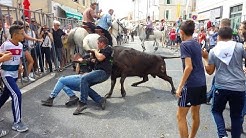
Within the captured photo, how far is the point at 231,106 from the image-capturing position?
12.2ft

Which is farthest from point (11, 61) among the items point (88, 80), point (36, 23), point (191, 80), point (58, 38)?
point (58, 38)

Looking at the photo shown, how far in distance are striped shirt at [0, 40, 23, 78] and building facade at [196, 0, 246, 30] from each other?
13723 mm

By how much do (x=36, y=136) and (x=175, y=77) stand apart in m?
5.65

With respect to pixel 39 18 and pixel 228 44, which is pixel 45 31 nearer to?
pixel 39 18

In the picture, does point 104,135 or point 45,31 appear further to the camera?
point 45,31

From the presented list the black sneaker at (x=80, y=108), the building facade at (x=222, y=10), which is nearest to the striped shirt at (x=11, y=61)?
the black sneaker at (x=80, y=108)

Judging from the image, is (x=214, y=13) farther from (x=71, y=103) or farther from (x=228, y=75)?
(x=228, y=75)

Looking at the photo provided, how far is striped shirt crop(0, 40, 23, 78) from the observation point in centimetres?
441

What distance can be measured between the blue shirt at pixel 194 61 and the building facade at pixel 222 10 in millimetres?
13212

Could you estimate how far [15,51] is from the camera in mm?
4496

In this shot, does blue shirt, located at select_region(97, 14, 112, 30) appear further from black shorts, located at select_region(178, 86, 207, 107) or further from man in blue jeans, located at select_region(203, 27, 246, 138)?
black shorts, located at select_region(178, 86, 207, 107)

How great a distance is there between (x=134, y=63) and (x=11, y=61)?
10.0 feet

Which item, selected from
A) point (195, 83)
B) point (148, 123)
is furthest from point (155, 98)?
point (195, 83)

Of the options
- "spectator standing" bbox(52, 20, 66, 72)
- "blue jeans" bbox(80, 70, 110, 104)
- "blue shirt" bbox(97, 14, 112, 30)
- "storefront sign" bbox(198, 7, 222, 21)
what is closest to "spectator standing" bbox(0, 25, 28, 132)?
"blue jeans" bbox(80, 70, 110, 104)
